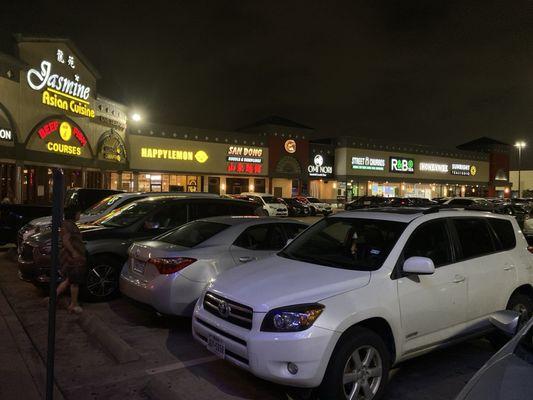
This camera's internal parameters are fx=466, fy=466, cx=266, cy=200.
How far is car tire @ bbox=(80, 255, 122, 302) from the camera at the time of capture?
24.8 ft

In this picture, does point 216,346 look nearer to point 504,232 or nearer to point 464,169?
point 504,232

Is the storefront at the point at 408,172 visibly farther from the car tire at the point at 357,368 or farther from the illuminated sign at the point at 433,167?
the car tire at the point at 357,368

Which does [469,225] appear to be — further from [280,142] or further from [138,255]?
[280,142]

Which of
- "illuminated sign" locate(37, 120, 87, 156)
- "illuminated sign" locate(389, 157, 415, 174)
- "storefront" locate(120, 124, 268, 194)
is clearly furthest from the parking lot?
"illuminated sign" locate(389, 157, 415, 174)

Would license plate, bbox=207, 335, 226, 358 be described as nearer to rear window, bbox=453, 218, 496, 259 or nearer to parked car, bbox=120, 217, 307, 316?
parked car, bbox=120, 217, 307, 316

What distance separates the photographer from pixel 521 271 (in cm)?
565

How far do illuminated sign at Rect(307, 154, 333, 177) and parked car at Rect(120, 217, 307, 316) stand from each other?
126 feet

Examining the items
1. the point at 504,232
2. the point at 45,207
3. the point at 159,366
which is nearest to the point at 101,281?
the point at 159,366

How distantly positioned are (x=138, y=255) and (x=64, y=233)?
1.37m

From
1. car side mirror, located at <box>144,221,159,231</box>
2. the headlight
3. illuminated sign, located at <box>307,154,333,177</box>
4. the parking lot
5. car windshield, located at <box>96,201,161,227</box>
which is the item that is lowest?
the parking lot

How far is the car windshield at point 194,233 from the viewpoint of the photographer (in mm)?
6551

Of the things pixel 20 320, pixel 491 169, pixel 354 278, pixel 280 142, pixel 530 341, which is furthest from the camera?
pixel 491 169

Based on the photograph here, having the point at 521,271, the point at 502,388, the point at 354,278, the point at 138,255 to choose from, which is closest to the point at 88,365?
the point at 138,255

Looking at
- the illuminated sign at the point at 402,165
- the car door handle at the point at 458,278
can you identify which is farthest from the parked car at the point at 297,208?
the car door handle at the point at 458,278
